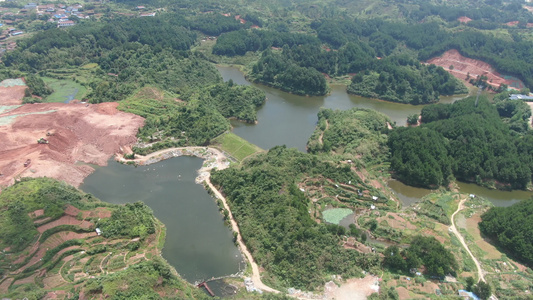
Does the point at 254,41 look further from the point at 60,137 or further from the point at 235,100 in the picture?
the point at 60,137

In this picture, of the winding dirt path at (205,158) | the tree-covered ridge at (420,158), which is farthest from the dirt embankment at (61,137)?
the tree-covered ridge at (420,158)

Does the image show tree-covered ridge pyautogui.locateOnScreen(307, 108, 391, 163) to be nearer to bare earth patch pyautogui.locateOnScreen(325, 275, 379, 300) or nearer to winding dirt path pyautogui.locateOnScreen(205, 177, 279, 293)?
winding dirt path pyautogui.locateOnScreen(205, 177, 279, 293)

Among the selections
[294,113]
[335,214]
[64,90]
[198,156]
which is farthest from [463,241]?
[64,90]

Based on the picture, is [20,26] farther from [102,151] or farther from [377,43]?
[377,43]

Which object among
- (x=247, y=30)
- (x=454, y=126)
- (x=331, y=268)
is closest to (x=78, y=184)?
(x=331, y=268)

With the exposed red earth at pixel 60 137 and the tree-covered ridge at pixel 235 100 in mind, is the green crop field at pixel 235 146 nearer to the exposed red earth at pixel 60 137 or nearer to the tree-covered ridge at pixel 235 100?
the tree-covered ridge at pixel 235 100
